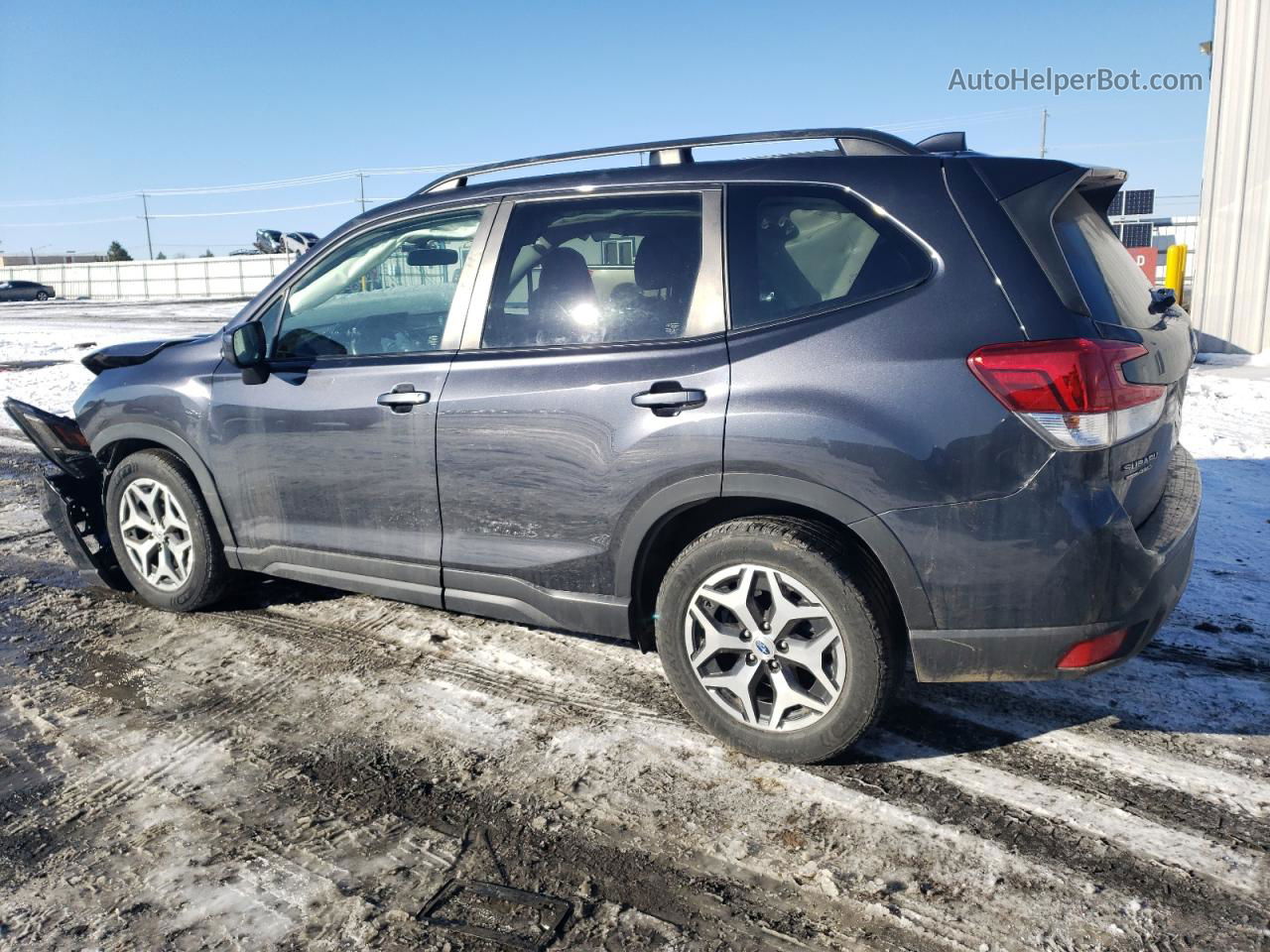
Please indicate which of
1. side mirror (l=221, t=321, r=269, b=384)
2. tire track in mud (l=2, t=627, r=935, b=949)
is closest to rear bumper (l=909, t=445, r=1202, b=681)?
tire track in mud (l=2, t=627, r=935, b=949)

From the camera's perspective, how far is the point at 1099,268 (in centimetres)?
311

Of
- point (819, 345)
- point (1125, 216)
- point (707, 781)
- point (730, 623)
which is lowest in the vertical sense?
point (707, 781)

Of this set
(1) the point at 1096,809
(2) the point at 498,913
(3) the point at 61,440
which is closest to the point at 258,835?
(2) the point at 498,913

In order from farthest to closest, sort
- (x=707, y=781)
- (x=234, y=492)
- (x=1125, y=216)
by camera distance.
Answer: (x=1125, y=216), (x=234, y=492), (x=707, y=781)

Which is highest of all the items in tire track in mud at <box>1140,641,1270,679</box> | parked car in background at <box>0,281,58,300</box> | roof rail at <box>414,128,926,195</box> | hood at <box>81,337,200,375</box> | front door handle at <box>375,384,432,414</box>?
parked car in background at <box>0,281,58,300</box>

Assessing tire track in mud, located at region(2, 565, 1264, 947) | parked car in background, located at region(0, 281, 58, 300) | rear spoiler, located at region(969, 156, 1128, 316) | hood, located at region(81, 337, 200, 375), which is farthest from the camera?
parked car in background, located at region(0, 281, 58, 300)

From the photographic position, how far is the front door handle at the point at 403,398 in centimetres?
371

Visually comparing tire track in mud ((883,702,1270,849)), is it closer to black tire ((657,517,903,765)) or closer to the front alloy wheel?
black tire ((657,517,903,765))

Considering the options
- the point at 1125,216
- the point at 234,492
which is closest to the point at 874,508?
the point at 234,492

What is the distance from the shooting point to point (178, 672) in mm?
4047

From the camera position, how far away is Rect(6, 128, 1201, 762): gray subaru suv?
279 centimetres

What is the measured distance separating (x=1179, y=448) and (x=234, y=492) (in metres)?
3.87

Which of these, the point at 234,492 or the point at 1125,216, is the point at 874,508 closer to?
the point at 234,492

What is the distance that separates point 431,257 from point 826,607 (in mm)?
2156
